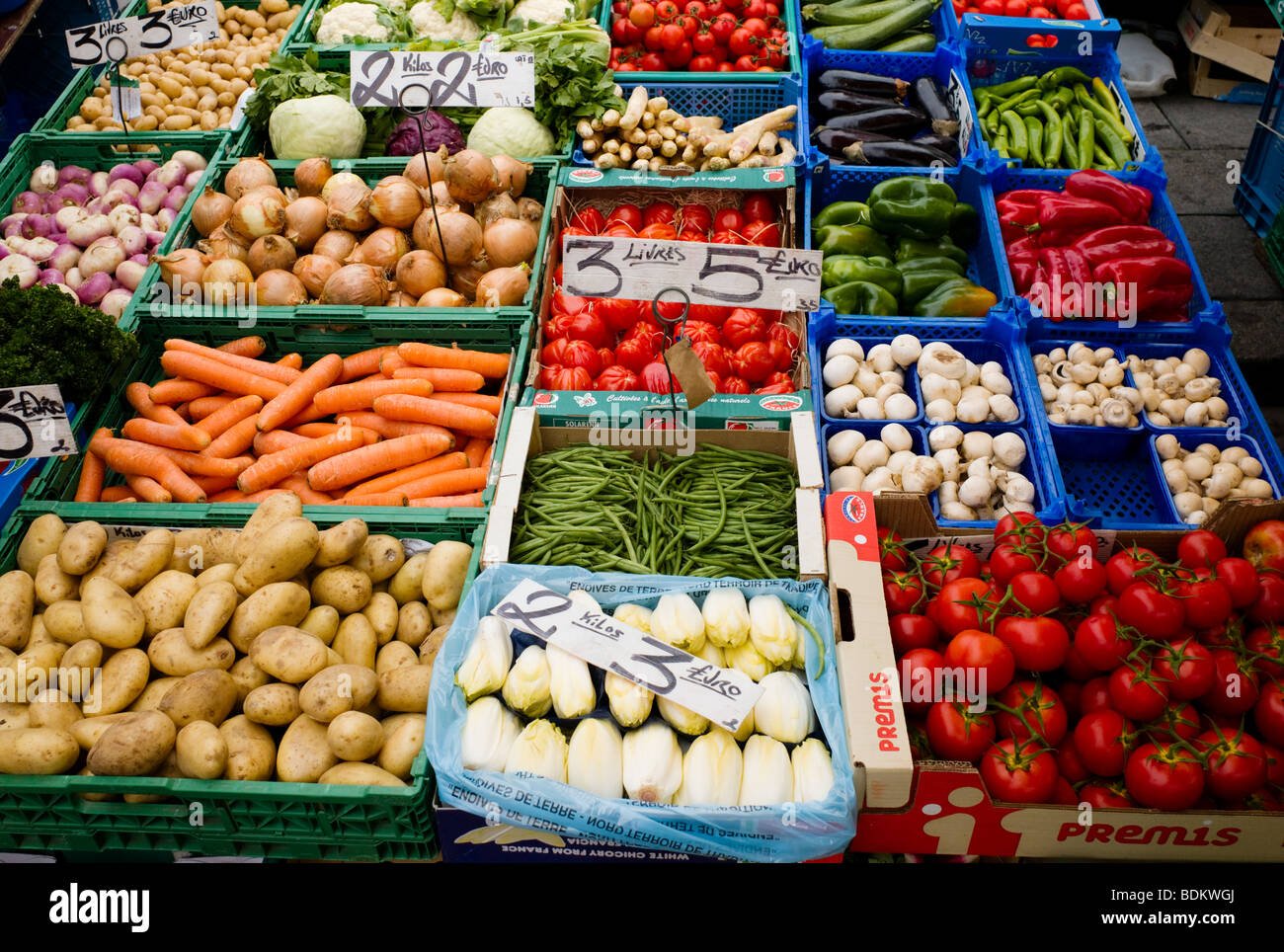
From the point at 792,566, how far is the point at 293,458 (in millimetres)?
1795

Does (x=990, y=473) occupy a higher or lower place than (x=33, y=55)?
lower

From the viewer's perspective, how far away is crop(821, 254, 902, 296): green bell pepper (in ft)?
12.0

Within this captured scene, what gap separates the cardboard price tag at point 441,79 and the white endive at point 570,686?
236 cm

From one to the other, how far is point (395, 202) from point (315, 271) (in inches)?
17.8

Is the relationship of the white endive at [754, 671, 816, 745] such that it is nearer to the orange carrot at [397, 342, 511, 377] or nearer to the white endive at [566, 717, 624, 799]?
the white endive at [566, 717, 624, 799]

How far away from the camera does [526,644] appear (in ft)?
7.67

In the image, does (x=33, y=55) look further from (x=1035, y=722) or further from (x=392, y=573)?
(x=1035, y=722)

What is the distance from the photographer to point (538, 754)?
6.63 ft

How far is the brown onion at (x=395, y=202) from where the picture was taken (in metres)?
3.70

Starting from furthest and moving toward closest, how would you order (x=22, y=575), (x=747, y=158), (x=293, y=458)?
(x=747, y=158) < (x=293, y=458) < (x=22, y=575)

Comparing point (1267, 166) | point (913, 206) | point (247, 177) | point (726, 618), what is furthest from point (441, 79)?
point (1267, 166)

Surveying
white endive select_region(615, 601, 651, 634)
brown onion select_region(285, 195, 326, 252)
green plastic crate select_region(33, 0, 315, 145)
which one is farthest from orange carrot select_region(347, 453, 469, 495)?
green plastic crate select_region(33, 0, 315, 145)

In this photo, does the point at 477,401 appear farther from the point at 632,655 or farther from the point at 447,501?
the point at 632,655
